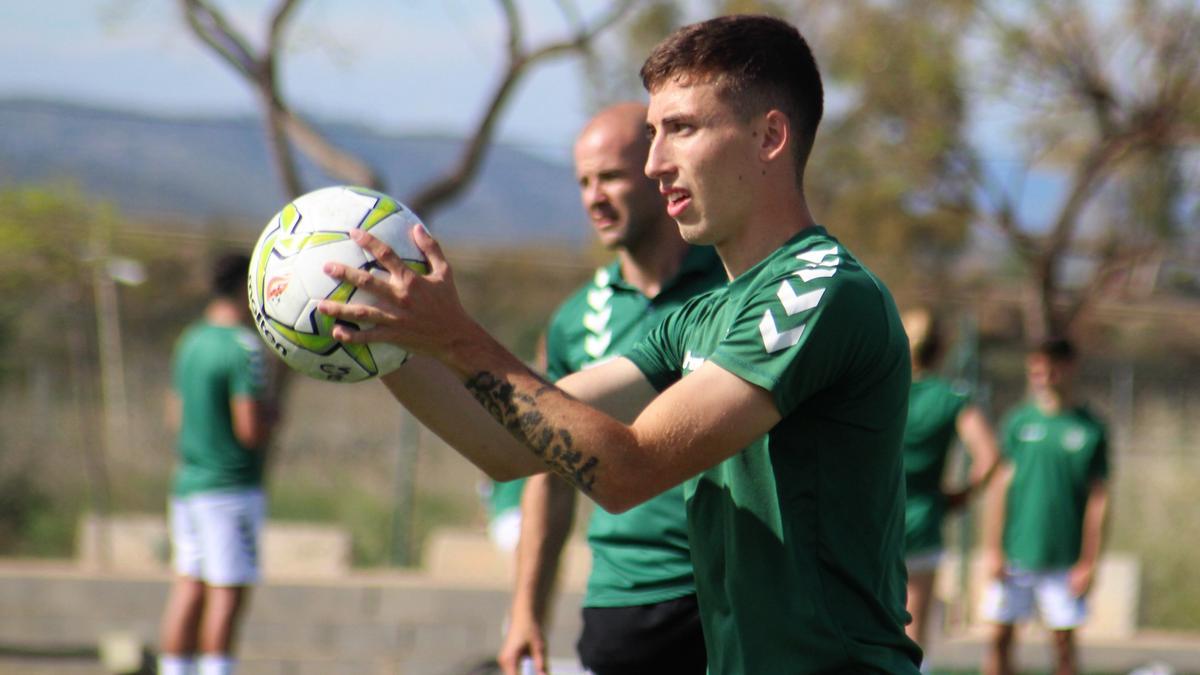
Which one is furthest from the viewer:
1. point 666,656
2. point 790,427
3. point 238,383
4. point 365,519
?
point 365,519

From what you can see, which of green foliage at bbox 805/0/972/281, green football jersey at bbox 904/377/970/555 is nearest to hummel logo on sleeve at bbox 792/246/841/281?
→ green football jersey at bbox 904/377/970/555

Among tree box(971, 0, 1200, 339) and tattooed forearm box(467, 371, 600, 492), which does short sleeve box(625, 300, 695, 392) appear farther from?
tree box(971, 0, 1200, 339)

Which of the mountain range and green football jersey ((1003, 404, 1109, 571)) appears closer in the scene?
green football jersey ((1003, 404, 1109, 571))

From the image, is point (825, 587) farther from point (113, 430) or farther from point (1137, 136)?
point (1137, 136)

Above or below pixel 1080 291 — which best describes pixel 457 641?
below

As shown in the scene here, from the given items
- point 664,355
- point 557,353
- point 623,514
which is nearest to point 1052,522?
point 557,353

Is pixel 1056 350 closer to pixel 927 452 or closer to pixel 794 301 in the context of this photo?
pixel 927 452

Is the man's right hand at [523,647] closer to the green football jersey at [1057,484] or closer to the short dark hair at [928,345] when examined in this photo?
the short dark hair at [928,345]

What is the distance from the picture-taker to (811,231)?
2.66 m

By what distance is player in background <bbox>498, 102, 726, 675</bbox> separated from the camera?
159 inches

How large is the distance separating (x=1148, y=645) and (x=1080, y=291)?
5.12 m

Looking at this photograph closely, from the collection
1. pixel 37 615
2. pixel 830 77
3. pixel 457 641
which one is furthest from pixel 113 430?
pixel 830 77

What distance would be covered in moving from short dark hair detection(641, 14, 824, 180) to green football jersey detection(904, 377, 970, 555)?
4802 millimetres

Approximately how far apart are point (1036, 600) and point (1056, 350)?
57.4 inches
